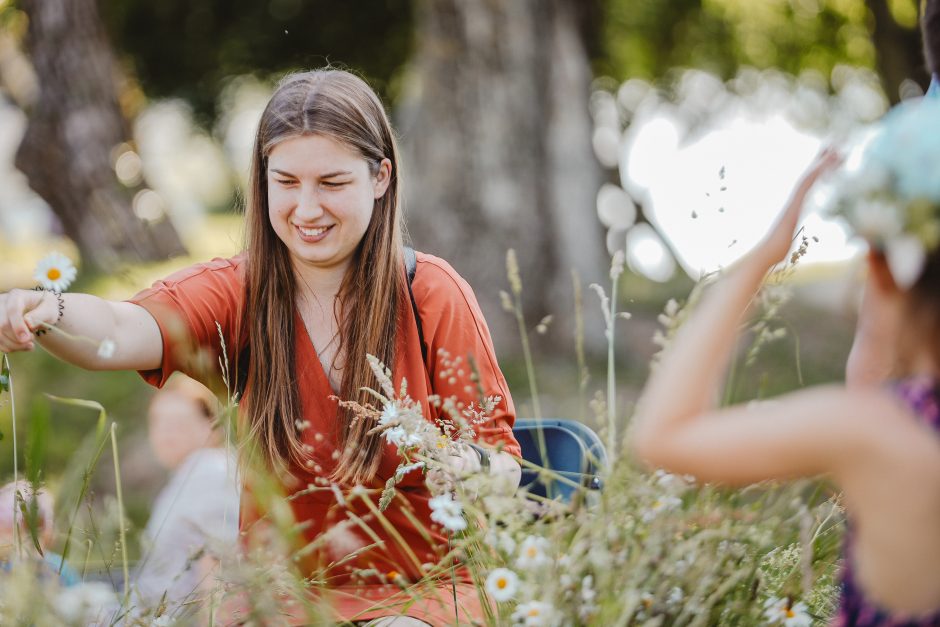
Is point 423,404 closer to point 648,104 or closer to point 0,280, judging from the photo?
point 0,280

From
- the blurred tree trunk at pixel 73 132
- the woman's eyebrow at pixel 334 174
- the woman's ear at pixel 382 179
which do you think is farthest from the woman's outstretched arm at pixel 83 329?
the blurred tree trunk at pixel 73 132

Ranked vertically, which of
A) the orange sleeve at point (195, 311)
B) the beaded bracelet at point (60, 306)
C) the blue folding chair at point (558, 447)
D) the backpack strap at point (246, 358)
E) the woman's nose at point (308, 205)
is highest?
the woman's nose at point (308, 205)

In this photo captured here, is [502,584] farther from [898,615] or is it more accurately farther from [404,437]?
[898,615]

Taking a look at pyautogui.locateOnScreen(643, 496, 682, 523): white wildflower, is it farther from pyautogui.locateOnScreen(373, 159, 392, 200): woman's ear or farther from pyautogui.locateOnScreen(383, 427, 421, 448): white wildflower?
pyautogui.locateOnScreen(373, 159, 392, 200): woman's ear

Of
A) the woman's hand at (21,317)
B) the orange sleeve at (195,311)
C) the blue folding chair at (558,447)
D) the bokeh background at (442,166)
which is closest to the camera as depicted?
the woman's hand at (21,317)

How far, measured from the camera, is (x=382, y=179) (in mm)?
2461

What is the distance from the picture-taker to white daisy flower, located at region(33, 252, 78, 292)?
1.92 m

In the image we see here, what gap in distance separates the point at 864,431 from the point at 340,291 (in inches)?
58.4

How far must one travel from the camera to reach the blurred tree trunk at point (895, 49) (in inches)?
338

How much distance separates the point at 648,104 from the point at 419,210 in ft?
24.6

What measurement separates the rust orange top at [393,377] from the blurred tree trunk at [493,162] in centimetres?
468

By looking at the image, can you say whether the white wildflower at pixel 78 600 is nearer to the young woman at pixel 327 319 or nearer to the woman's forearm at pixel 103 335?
the woman's forearm at pixel 103 335

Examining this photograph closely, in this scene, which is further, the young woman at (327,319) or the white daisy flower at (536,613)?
the young woman at (327,319)

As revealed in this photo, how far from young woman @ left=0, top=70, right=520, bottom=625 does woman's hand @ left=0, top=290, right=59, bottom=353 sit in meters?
0.24
